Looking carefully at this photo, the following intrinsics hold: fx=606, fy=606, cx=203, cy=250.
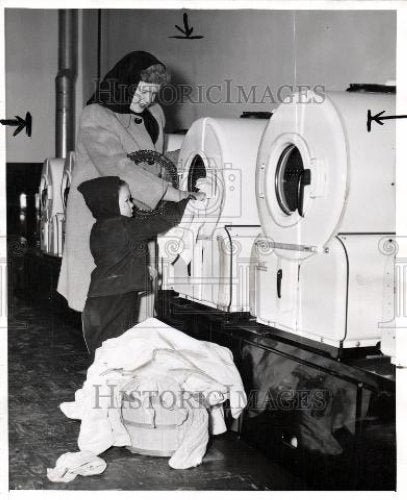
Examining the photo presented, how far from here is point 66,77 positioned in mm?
6863

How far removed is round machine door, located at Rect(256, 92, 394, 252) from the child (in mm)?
760

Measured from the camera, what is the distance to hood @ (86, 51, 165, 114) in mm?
2685

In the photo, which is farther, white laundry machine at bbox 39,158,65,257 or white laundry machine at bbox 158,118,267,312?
white laundry machine at bbox 39,158,65,257

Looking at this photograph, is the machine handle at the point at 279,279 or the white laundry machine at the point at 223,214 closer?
the machine handle at the point at 279,279

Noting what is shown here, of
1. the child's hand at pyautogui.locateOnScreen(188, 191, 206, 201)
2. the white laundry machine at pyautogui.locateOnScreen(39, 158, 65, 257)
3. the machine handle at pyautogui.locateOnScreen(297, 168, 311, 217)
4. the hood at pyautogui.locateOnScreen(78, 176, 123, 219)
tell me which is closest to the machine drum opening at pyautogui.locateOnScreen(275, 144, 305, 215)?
the machine handle at pyautogui.locateOnScreen(297, 168, 311, 217)

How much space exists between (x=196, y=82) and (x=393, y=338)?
311cm

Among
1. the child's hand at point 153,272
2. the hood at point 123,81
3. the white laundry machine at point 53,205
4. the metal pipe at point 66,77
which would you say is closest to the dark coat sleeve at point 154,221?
the child's hand at point 153,272

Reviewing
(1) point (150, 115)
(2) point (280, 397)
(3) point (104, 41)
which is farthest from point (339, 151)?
(3) point (104, 41)

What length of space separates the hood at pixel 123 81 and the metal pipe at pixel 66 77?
4097 millimetres

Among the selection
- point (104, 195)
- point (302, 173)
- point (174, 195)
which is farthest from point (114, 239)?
point (302, 173)

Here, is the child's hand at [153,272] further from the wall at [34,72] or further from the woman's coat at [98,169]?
the wall at [34,72]

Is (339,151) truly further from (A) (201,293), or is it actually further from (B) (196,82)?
(B) (196,82)

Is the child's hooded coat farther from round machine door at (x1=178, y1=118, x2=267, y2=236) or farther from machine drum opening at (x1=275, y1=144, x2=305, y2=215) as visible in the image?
machine drum opening at (x1=275, y1=144, x2=305, y2=215)

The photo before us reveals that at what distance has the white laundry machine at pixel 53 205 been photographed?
15.7 ft
